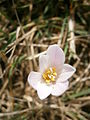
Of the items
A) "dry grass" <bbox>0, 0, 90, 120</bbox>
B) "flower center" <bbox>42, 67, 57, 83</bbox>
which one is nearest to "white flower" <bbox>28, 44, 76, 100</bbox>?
"flower center" <bbox>42, 67, 57, 83</bbox>

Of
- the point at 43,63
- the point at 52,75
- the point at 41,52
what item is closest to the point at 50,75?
the point at 52,75

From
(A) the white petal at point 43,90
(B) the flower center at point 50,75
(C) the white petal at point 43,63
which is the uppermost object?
(C) the white petal at point 43,63

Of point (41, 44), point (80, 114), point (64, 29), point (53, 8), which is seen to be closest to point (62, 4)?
point (53, 8)

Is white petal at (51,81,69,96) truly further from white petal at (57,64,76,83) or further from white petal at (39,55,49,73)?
white petal at (39,55,49,73)

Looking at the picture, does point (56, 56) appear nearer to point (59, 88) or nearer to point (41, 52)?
point (59, 88)

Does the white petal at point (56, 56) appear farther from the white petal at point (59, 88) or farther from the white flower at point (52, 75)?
the white petal at point (59, 88)

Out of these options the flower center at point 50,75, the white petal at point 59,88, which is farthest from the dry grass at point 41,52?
the white petal at point 59,88
